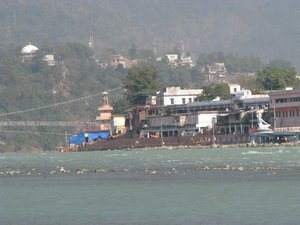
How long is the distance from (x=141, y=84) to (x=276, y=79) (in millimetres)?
14033

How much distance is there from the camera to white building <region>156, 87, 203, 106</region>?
465 feet

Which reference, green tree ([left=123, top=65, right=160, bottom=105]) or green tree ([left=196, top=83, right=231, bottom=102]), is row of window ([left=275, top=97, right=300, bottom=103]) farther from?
green tree ([left=123, top=65, right=160, bottom=105])

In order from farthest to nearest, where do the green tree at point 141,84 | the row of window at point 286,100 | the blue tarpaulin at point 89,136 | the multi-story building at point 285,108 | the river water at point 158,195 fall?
the green tree at point 141,84 → the blue tarpaulin at point 89,136 → the row of window at point 286,100 → the multi-story building at point 285,108 → the river water at point 158,195

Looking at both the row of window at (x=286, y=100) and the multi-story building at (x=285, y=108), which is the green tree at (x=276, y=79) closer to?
the multi-story building at (x=285, y=108)

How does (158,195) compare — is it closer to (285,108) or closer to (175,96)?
(285,108)

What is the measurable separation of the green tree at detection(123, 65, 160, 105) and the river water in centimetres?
7802

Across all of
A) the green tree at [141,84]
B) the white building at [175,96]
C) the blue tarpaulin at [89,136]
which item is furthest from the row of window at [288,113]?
the green tree at [141,84]

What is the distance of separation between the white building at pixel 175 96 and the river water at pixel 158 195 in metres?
69.8

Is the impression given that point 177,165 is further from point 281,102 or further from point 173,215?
point 281,102

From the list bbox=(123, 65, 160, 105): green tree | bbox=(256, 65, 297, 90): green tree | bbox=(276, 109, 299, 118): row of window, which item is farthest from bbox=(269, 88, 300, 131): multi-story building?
bbox=(123, 65, 160, 105): green tree

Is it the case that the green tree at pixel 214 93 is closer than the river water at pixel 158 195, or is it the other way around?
the river water at pixel 158 195

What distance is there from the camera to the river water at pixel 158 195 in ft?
139

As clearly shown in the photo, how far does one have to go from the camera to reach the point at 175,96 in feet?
468

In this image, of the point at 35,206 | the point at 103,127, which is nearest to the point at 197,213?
the point at 35,206
